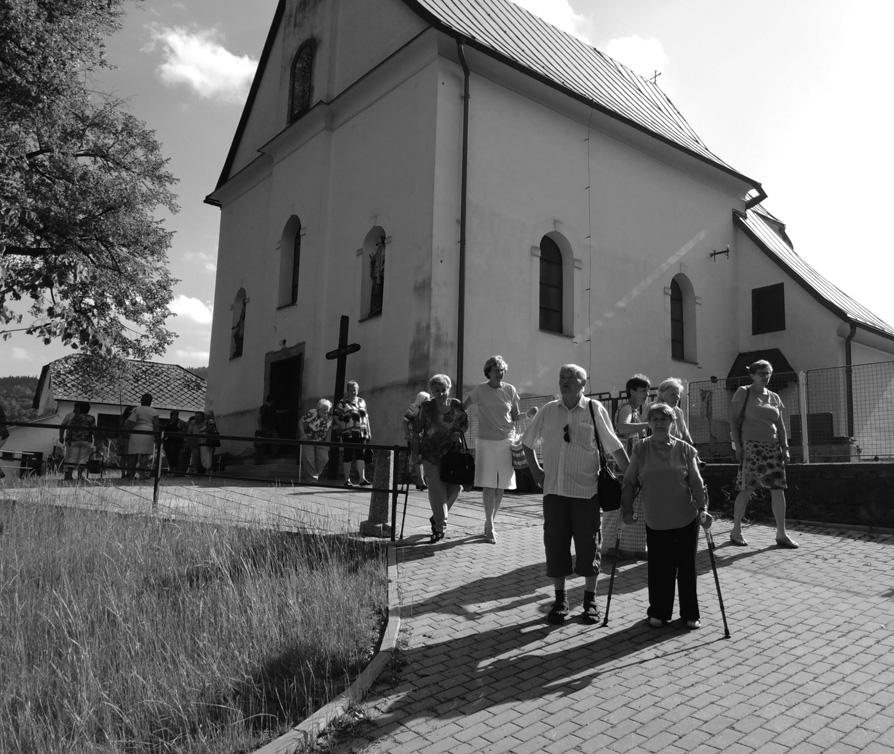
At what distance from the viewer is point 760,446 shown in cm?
819

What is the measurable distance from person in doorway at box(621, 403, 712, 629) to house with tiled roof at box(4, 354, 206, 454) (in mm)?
33339

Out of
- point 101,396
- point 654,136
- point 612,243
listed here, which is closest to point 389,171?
point 612,243

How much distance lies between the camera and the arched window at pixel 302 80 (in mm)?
21188

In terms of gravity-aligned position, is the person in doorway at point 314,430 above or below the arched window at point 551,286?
below

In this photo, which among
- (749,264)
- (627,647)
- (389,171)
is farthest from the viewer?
(749,264)

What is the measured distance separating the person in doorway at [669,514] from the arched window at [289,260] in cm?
1625

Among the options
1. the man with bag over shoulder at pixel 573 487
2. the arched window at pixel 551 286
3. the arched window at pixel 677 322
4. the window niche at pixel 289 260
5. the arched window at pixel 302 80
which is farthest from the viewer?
the arched window at pixel 302 80

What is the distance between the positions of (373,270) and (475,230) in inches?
105

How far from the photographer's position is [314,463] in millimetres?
13914

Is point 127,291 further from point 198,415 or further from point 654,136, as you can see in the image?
point 654,136

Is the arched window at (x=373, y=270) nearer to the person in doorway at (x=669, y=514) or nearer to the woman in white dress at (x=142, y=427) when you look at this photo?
the woman in white dress at (x=142, y=427)

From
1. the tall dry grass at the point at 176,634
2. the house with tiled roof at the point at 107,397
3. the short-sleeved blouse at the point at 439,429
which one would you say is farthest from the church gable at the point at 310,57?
the house with tiled roof at the point at 107,397

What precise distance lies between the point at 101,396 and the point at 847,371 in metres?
40.2

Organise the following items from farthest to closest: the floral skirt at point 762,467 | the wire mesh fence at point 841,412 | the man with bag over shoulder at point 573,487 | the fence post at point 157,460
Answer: the wire mesh fence at point 841,412 → the fence post at point 157,460 → the floral skirt at point 762,467 → the man with bag over shoulder at point 573,487
